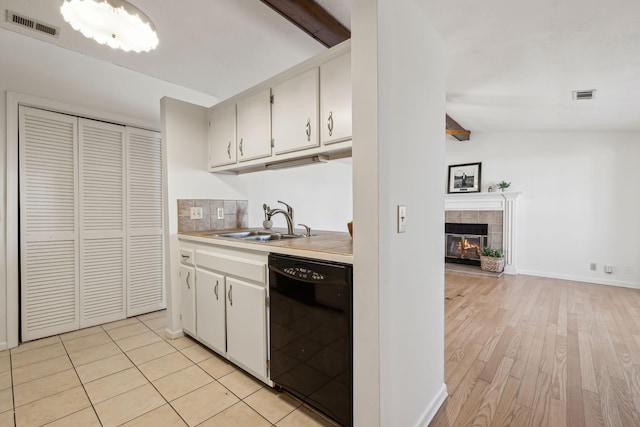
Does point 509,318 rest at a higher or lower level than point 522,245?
lower

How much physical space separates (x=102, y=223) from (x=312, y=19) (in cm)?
277

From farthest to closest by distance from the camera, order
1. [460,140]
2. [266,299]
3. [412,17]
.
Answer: [460,140], [266,299], [412,17]

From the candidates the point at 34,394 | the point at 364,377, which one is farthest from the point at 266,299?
the point at 34,394

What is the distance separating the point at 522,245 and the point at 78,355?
603 cm

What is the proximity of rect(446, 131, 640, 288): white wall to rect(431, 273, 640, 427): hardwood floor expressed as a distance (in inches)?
27.2

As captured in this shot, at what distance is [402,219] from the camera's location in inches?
51.9

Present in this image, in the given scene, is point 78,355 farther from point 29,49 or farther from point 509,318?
point 509,318

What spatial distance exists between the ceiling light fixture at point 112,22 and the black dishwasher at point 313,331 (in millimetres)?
1434

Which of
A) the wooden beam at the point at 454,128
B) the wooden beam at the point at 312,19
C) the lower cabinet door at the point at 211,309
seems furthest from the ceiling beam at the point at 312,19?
the wooden beam at the point at 454,128

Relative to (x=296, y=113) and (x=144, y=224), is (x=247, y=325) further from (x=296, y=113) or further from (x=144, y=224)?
(x=144, y=224)

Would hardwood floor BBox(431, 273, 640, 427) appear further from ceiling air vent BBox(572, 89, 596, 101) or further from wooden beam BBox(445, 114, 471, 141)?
wooden beam BBox(445, 114, 471, 141)

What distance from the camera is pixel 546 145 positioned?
4.67 metres

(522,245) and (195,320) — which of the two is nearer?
(195,320)

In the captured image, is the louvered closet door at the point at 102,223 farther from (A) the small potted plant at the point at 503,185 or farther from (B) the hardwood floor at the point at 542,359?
(A) the small potted plant at the point at 503,185
